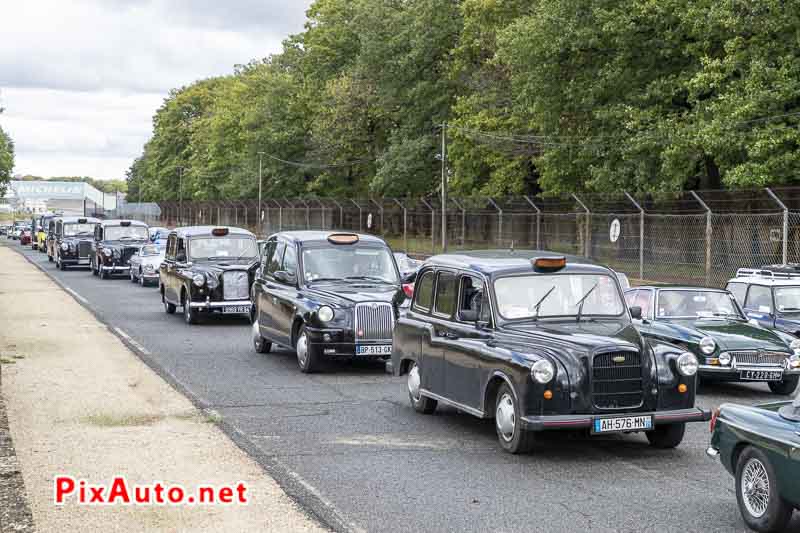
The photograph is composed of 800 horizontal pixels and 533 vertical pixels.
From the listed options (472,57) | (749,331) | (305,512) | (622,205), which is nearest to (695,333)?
(749,331)

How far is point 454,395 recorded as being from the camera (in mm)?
11406

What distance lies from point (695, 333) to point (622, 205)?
26183 millimetres

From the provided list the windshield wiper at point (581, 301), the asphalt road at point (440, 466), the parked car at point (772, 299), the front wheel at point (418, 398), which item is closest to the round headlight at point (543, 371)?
the asphalt road at point (440, 466)

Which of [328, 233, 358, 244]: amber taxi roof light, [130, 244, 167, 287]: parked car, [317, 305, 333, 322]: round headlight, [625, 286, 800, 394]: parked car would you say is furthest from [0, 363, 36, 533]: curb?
[130, 244, 167, 287]: parked car

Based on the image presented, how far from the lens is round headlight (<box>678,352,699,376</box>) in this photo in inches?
401

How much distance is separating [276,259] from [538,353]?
8.87m

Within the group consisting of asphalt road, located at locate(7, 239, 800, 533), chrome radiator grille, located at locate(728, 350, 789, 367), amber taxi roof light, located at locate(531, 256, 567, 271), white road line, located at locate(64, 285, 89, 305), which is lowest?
white road line, located at locate(64, 285, 89, 305)

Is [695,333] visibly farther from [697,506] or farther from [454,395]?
[697,506]

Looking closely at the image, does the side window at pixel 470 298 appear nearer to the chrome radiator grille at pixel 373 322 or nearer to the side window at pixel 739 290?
the chrome radiator grille at pixel 373 322

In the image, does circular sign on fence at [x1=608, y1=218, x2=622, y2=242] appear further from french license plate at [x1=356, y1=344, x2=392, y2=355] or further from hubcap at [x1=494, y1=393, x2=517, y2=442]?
hubcap at [x1=494, y1=393, x2=517, y2=442]

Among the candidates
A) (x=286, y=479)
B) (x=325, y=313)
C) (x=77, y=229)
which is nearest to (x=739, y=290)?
(x=325, y=313)

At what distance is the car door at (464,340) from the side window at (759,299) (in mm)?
7485

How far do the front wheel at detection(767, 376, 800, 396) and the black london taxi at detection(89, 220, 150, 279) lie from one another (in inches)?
1185

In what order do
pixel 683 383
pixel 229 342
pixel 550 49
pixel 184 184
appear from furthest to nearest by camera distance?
pixel 184 184 → pixel 550 49 → pixel 229 342 → pixel 683 383
